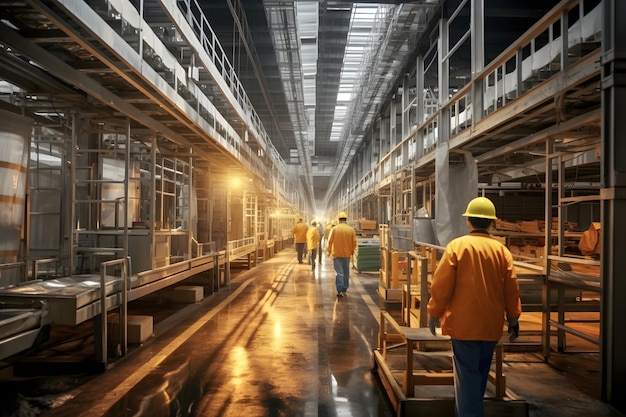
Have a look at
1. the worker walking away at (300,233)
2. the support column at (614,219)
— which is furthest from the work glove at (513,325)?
the worker walking away at (300,233)

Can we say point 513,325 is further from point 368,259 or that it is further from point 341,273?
point 368,259

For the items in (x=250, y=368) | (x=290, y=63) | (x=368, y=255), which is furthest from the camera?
(x=368, y=255)

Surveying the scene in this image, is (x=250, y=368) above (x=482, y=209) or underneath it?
underneath

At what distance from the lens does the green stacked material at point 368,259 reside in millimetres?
15414

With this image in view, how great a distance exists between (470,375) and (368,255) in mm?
12168

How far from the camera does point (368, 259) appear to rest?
50.8ft

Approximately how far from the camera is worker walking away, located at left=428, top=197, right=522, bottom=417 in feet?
10.8

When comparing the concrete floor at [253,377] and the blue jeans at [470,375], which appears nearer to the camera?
the blue jeans at [470,375]

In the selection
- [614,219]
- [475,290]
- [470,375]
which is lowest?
[470,375]

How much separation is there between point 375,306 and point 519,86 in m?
5.51

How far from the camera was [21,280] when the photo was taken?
5.98 m

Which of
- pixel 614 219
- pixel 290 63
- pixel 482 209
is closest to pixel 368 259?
pixel 290 63

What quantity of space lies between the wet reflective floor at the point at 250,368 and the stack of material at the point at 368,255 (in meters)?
5.87

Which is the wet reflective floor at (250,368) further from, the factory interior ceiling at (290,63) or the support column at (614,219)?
A: the factory interior ceiling at (290,63)
